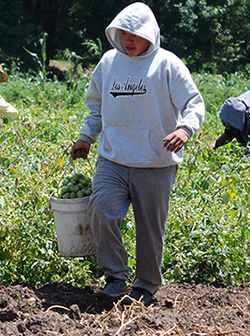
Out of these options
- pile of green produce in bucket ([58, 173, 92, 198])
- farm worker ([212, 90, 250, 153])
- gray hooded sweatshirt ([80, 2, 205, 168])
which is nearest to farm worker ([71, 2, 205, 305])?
gray hooded sweatshirt ([80, 2, 205, 168])

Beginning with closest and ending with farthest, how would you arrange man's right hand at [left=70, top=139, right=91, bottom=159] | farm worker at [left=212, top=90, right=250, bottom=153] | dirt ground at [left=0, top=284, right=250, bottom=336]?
dirt ground at [left=0, top=284, right=250, bottom=336], man's right hand at [left=70, top=139, right=91, bottom=159], farm worker at [left=212, top=90, right=250, bottom=153]

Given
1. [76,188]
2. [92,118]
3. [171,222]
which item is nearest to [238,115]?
[171,222]

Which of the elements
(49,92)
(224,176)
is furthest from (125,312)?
(49,92)

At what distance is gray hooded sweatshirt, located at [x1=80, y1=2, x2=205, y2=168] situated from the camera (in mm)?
5348

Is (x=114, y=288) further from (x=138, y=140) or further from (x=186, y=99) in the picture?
(x=186, y=99)

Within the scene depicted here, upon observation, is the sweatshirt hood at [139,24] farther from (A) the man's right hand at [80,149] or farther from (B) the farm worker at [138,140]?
(A) the man's right hand at [80,149]

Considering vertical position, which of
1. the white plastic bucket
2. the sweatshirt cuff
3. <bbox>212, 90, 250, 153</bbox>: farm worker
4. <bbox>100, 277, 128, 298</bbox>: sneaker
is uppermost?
the sweatshirt cuff

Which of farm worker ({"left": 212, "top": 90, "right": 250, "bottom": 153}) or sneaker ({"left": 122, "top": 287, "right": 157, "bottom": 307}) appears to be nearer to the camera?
sneaker ({"left": 122, "top": 287, "right": 157, "bottom": 307})

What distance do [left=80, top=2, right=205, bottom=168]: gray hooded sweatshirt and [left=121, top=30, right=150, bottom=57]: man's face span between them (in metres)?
0.03

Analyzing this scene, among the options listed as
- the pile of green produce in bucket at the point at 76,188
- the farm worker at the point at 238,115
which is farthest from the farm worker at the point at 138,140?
the farm worker at the point at 238,115

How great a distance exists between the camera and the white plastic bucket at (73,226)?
5543 mm

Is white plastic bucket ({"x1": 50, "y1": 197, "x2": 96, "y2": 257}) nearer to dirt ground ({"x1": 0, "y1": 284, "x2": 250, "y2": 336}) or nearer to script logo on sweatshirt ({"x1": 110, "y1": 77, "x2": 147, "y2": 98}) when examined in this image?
dirt ground ({"x1": 0, "y1": 284, "x2": 250, "y2": 336})

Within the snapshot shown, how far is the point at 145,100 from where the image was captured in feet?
17.6

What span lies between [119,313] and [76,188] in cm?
83
